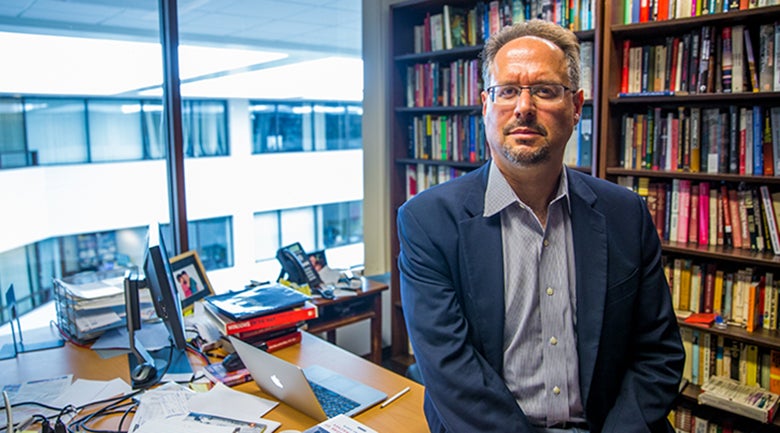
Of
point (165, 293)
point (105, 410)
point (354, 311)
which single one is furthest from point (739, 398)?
point (105, 410)

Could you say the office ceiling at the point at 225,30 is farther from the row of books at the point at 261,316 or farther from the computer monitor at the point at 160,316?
Result: the row of books at the point at 261,316

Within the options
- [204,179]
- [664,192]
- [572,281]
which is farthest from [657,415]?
[204,179]

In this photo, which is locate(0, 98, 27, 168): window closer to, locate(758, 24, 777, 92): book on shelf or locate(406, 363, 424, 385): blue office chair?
locate(406, 363, 424, 385): blue office chair

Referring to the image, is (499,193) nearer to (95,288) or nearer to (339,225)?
(95,288)

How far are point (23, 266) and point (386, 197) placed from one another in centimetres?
204

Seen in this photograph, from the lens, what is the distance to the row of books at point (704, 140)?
2.35m

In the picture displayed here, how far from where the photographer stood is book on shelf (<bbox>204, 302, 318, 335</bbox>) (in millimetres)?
2070

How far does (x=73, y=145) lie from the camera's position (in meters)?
2.89

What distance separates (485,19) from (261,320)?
2009 mm

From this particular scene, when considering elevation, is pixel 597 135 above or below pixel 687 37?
below

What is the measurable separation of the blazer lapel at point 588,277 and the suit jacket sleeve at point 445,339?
8.0 inches

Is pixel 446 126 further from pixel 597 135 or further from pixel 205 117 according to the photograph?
pixel 205 117

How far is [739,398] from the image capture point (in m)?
2.39

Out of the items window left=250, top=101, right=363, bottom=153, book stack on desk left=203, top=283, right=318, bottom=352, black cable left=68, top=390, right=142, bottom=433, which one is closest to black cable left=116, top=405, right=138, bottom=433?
black cable left=68, top=390, right=142, bottom=433
